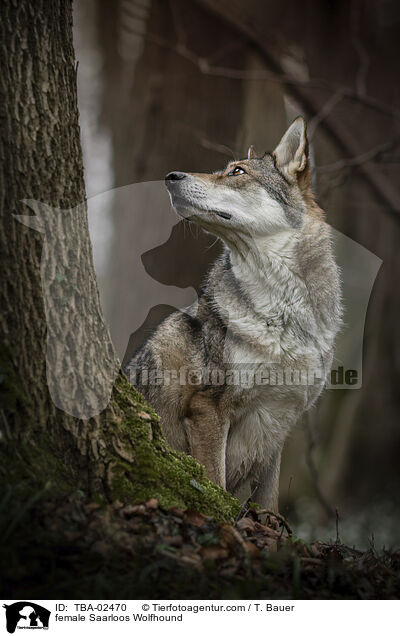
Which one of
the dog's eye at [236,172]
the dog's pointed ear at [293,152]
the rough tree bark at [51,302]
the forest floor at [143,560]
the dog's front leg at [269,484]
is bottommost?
the dog's front leg at [269,484]

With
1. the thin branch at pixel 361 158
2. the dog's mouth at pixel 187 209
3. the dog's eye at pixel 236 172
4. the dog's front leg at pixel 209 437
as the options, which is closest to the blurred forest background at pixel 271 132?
the thin branch at pixel 361 158

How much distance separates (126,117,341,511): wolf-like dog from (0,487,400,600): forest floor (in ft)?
4.45

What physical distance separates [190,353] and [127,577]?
6.80ft

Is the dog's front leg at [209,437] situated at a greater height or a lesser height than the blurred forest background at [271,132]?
lesser

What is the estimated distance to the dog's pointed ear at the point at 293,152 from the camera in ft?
12.0

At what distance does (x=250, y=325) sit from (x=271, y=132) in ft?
12.4

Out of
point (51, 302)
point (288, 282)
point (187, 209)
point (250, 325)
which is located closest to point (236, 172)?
point (187, 209)

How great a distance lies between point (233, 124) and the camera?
6.54 meters

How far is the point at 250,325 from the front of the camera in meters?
3.54

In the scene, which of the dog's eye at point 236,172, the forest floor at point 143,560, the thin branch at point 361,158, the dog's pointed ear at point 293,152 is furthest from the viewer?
the thin branch at point 361,158

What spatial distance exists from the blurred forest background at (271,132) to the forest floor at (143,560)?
167 inches

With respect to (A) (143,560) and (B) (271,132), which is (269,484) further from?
(B) (271,132)
